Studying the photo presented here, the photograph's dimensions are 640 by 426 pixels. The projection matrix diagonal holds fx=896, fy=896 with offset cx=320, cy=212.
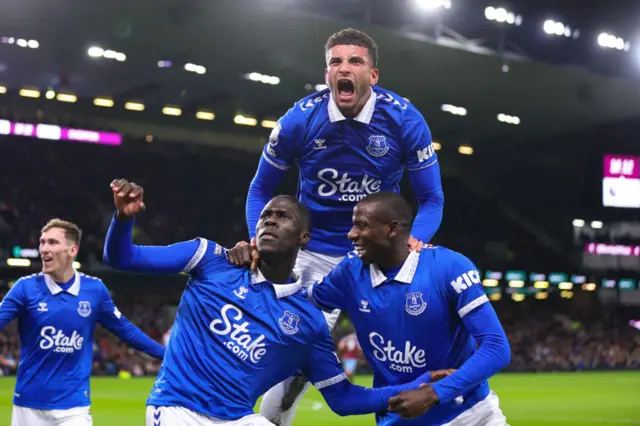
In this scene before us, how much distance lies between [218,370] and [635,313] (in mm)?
37539

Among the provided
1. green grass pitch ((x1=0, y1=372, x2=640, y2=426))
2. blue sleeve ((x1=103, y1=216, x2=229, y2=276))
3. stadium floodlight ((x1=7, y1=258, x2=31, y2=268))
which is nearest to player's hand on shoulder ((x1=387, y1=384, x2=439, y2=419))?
blue sleeve ((x1=103, y1=216, x2=229, y2=276))

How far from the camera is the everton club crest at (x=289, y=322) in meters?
4.71

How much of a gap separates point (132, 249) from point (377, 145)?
1951 millimetres

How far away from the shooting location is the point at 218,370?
4523mm

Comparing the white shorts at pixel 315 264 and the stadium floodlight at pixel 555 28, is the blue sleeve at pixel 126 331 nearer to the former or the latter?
the white shorts at pixel 315 264

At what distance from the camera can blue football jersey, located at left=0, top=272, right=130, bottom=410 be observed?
24.2 feet

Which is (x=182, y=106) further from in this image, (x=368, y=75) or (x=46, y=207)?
(x=368, y=75)

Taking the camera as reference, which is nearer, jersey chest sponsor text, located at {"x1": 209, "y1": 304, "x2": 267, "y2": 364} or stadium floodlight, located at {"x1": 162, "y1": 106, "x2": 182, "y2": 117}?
jersey chest sponsor text, located at {"x1": 209, "y1": 304, "x2": 267, "y2": 364}

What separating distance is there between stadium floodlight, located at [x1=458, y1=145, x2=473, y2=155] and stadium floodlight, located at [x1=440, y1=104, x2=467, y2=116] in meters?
5.37

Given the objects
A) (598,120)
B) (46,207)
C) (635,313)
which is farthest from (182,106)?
(635,313)

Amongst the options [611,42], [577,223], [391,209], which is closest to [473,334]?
[391,209]

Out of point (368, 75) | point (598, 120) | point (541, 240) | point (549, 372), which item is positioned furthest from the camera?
point (541, 240)

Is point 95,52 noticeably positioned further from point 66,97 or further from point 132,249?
point 132,249

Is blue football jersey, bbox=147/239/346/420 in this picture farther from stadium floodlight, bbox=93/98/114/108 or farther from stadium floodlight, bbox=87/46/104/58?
stadium floodlight, bbox=93/98/114/108
